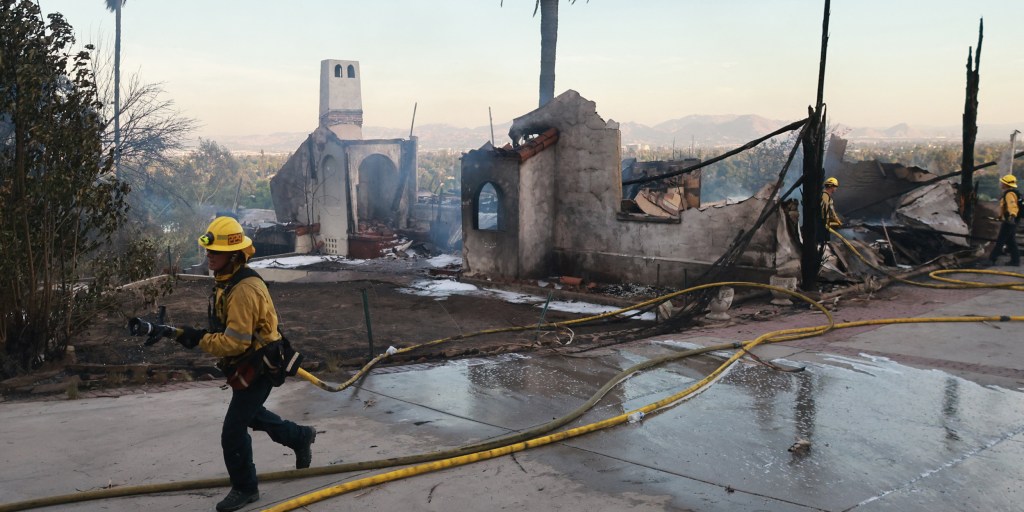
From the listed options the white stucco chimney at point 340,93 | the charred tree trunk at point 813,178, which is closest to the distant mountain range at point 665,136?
the white stucco chimney at point 340,93

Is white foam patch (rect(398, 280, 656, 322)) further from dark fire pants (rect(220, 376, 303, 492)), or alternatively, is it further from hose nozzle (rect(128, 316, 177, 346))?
hose nozzle (rect(128, 316, 177, 346))

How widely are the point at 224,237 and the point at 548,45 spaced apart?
23.1 metres

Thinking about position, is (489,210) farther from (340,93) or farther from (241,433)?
(241,433)

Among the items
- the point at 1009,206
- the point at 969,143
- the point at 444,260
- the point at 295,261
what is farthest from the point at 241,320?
the point at 295,261

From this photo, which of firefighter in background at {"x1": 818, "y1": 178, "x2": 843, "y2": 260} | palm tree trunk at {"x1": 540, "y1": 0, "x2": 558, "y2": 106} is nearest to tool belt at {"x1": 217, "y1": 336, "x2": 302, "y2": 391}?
firefighter in background at {"x1": 818, "y1": 178, "x2": 843, "y2": 260}

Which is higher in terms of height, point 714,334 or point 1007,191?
point 1007,191

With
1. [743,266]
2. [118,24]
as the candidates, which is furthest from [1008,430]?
[118,24]

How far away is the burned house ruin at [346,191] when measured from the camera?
86.4 ft

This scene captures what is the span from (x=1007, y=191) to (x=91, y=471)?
1534 cm

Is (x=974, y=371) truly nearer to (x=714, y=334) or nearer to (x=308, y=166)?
(x=714, y=334)

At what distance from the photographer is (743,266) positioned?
13.2 m

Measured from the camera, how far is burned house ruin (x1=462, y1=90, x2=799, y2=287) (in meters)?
14.6

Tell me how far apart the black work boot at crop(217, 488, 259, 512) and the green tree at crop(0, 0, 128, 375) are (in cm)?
512

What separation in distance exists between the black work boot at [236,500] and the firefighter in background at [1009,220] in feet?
47.6
